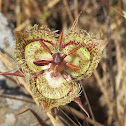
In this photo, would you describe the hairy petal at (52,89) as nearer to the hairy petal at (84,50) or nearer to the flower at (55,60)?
the flower at (55,60)

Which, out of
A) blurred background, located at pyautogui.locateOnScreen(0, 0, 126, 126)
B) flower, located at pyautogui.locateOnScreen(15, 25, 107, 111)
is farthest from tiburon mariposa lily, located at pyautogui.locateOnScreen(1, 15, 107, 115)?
blurred background, located at pyautogui.locateOnScreen(0, 0, 126, 126)

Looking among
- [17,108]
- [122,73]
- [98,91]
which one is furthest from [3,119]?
[122,73]

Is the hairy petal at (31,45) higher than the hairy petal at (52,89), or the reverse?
the hairy petal at (31,45)

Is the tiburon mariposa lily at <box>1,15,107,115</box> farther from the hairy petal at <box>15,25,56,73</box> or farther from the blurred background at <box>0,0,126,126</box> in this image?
the blurred background at <box>0,0,126,126</box>

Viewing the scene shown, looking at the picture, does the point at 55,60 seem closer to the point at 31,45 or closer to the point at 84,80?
the point at 31,45

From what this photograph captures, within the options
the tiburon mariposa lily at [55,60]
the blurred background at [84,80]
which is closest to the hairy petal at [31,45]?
the tiburon mariposa lily at [55,60]

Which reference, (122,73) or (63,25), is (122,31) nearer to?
(122,73)

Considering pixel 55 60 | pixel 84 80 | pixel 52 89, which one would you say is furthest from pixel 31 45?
pixel 84 80
